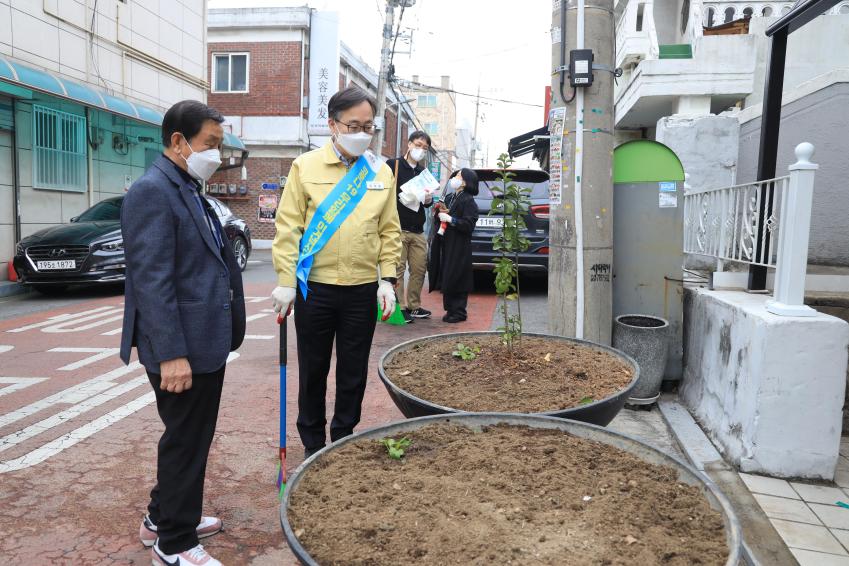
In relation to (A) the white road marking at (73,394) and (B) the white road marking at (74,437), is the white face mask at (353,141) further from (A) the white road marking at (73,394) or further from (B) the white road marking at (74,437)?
(A) the white road marking at (73,394)

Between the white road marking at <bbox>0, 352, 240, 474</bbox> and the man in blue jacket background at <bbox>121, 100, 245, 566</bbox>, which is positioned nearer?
the man in blue jacket background at <bbox>121, 100, 245, 566</bbox>

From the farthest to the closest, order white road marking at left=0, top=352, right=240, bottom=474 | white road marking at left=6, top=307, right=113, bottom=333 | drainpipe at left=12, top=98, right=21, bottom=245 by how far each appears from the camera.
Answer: drainpipe at left=12, top=98, right=21, bottom=245, white road marking at left=6, top=307, right=113, bottom=333, white road marking at left=0, top=352, right=240, bottom=474

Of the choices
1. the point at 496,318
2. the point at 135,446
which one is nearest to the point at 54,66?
the point at 496,318

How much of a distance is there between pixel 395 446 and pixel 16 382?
4292mm

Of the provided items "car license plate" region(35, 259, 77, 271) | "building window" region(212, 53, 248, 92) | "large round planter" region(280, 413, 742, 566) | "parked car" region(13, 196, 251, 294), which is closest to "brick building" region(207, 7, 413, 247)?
"building window" region(212, 53, 248, 92)

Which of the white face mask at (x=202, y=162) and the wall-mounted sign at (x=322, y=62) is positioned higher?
the wall-mounted sign at (x=322, y=62)

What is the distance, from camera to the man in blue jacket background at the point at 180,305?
2199 mm

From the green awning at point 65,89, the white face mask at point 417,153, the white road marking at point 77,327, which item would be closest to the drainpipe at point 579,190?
the white face mask at point 417,153

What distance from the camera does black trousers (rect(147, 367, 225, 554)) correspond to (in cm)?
236

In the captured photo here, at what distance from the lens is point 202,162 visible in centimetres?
242

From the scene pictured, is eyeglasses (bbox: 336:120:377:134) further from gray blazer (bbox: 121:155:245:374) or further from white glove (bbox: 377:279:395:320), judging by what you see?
gray blazer (bbox: 121:155:245:374)

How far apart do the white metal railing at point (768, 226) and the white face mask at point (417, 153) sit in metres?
2.48

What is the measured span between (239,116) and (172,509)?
21.8m

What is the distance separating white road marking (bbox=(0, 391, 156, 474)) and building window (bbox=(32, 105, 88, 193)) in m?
8.62
